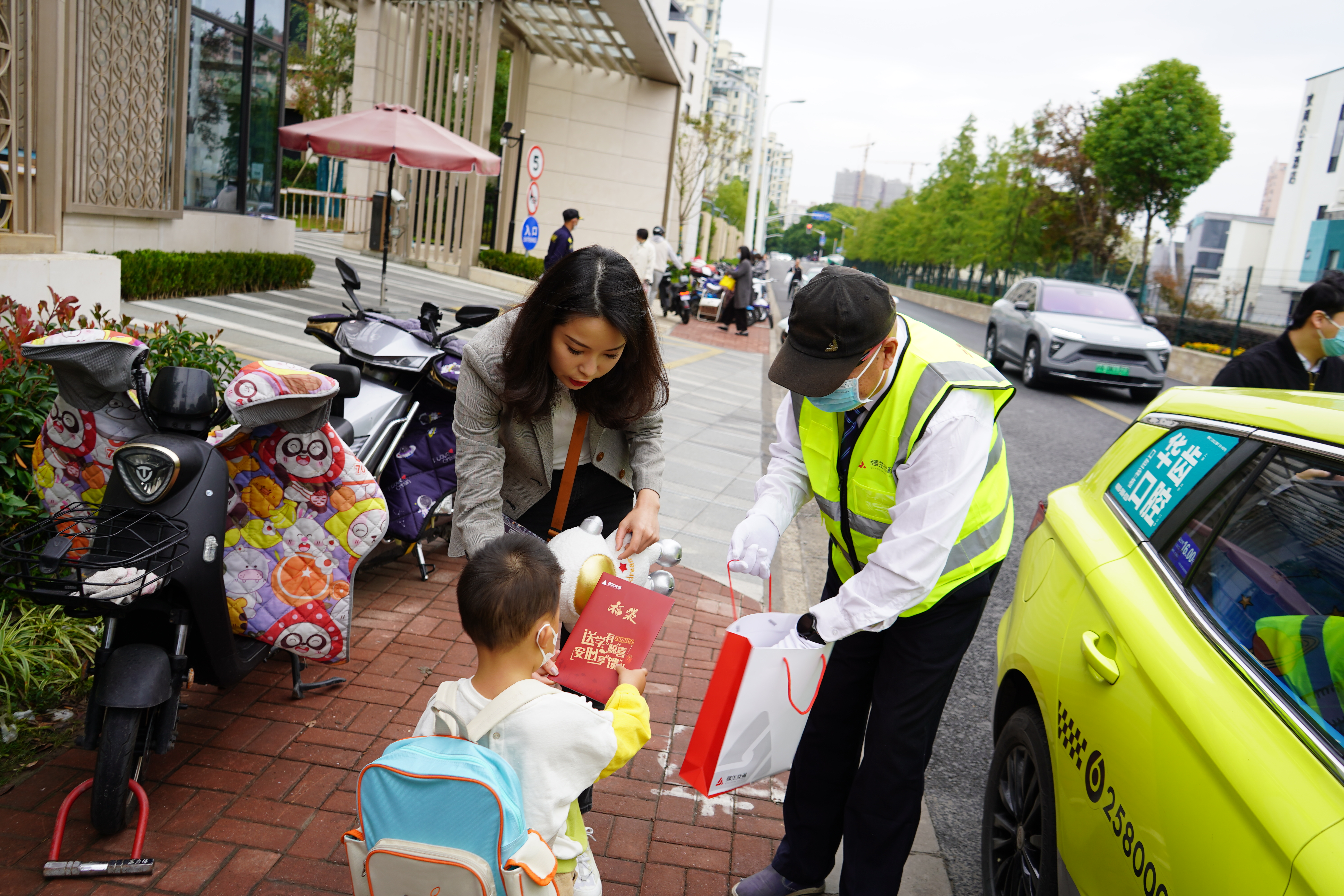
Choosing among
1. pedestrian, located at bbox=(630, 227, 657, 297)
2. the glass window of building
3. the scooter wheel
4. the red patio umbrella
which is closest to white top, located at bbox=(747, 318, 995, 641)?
the scooter wheel

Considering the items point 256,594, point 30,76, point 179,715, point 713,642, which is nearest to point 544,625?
point 256,594

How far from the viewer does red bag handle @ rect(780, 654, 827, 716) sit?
224 cm

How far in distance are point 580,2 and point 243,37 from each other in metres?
8.86

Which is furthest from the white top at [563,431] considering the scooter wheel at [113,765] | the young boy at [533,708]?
the scooter wheel at [113,765]

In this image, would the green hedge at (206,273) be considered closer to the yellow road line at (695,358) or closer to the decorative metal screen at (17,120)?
the decorative metal screen at (17,120)

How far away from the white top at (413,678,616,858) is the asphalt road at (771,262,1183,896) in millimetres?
1401

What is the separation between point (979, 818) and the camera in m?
3.46

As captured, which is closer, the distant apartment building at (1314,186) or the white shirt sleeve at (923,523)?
the white shirt sleeve at (923,523)

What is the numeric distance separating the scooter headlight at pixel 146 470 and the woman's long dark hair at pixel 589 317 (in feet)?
3.09

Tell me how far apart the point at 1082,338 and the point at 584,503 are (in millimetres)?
13193

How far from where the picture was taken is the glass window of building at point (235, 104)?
11398 millimetres

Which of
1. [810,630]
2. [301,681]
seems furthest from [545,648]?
[301,681]

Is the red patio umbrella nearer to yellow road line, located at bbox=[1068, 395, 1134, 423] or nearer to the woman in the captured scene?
yellow road line, located at bbox=[1068, 395, 1134, 423]

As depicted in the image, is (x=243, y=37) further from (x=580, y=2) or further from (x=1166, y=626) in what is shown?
(x=1166, y=626)
